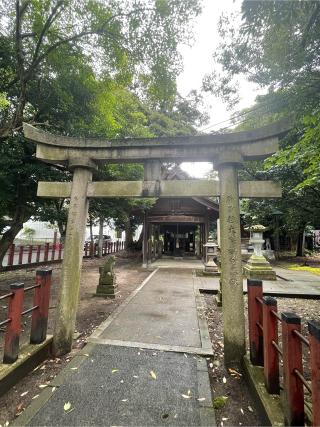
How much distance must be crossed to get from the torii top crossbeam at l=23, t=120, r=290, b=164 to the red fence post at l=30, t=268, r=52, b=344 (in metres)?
2.35

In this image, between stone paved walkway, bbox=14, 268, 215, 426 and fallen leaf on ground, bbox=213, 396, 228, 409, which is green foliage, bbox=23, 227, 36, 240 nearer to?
stone paved walkway, bbox=14, 268, 215, 426

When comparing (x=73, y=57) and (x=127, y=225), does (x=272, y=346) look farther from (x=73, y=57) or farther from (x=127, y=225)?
(x=127, y=225)

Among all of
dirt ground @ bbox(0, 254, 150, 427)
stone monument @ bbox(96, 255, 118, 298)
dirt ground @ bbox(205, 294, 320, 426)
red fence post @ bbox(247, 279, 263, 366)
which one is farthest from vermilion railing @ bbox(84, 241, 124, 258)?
red fence post @ bbox(247, 279, 263, 366)

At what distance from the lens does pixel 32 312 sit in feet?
12.9

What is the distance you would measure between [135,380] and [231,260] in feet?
7.86

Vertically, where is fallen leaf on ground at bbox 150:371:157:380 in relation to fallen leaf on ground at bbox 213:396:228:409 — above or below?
above

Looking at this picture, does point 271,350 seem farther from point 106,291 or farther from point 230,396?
point 106,291

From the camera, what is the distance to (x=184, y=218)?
17156 mm

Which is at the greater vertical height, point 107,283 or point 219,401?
point 107,283

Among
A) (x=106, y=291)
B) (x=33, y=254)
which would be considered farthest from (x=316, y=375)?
(x=33, y=254)

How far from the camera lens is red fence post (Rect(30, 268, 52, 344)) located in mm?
4016

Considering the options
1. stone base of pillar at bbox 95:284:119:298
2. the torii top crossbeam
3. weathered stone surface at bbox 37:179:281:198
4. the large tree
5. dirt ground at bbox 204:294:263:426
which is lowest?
dirt ground at bbox 204:294:263:426

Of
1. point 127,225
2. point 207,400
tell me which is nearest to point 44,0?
point 207,400

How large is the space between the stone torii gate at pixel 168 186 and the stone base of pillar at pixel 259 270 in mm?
7716
